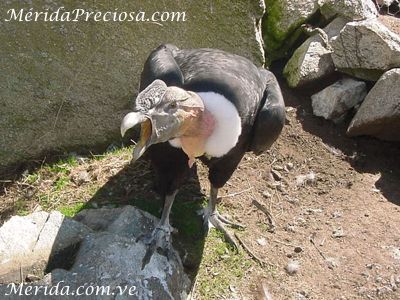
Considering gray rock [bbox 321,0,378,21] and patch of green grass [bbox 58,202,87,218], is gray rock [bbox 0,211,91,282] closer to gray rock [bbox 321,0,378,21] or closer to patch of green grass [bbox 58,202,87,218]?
patch of green grass [bbox 58,202,87,218]

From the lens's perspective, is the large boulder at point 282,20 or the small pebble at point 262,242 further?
the large boulder at point 282,20

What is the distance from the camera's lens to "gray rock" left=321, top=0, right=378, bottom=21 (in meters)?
5.77

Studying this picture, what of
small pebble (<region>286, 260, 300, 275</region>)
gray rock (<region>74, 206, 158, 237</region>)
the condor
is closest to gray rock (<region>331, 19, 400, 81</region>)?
the condor

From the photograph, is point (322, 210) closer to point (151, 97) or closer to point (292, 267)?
point (292, 267)

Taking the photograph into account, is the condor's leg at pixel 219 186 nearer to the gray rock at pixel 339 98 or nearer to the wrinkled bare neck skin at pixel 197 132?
the wrinkled bare neck skin at pixel 197 132

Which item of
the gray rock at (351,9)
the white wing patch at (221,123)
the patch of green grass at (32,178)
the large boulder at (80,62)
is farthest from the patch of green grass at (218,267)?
the gray rock at (351,9)

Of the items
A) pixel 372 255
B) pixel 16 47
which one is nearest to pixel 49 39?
pixel 16 47

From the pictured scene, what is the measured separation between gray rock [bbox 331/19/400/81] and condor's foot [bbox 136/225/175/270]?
7.35 feet

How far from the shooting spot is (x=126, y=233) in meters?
4.14

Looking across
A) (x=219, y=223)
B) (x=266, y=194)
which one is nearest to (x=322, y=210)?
(x=266, y=194)

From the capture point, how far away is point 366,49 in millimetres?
5371

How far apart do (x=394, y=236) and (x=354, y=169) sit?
741 millimetres

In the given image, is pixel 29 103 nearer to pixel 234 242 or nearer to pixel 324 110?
pixel 234 242

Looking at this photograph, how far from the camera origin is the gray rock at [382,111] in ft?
16.8
